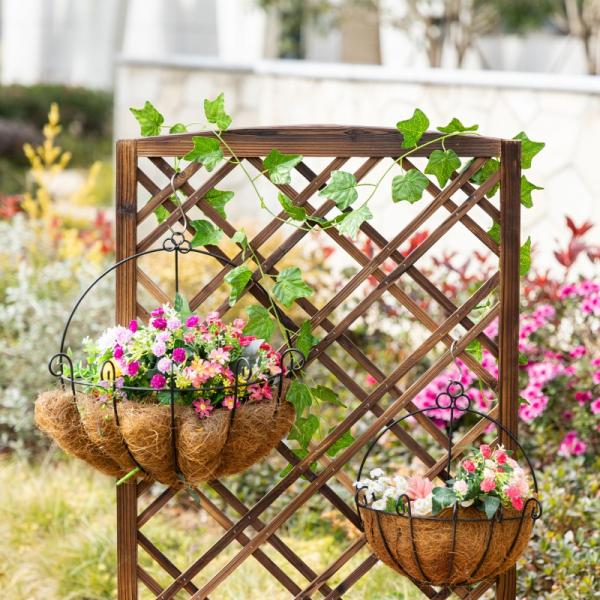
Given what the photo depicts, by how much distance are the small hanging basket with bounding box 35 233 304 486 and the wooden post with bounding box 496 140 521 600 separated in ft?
1.76

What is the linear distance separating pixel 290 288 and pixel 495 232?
544mm

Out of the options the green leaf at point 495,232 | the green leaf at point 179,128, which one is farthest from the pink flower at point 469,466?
the green leaf at point 179,128

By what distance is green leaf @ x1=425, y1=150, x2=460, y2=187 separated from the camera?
7.94ft

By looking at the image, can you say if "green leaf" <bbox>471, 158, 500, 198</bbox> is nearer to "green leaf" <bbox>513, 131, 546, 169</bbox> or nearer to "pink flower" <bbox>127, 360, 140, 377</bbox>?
"green leaf" <bbox>513, 131, 546, 169</bbox>

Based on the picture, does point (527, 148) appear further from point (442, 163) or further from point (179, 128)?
point (179, 128)

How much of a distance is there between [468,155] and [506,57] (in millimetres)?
10187

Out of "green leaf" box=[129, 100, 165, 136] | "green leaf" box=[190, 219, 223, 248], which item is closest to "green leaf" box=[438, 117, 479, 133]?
"green leaf" box=[190, 219, 223, 248]

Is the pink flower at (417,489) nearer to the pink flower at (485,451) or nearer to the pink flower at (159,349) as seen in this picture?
the pink flower at (485,451)

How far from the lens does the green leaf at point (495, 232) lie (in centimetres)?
253

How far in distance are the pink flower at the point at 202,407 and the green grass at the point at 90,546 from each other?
44.1 inches

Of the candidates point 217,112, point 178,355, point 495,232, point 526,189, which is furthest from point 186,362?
point 526,189

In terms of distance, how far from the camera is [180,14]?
347 inches

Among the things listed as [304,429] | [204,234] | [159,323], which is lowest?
[304,429]

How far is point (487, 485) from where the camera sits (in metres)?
2.26
